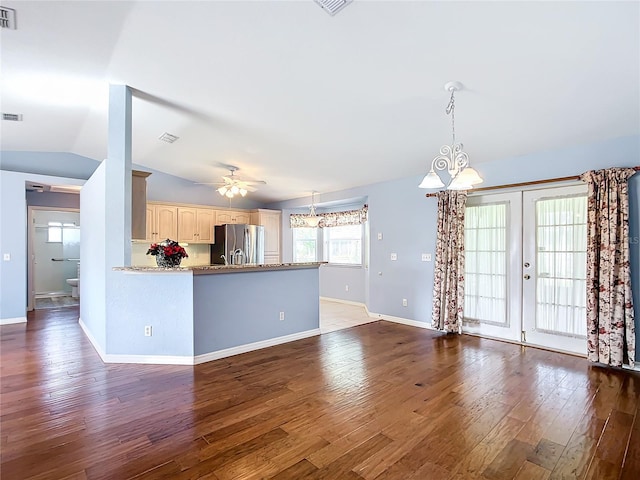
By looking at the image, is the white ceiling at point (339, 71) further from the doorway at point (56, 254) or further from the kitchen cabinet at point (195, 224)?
the doorway at point (56, 254)

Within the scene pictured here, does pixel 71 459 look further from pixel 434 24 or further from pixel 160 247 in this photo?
pixel 434 24

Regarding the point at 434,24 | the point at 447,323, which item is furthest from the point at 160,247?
the point at 447,323

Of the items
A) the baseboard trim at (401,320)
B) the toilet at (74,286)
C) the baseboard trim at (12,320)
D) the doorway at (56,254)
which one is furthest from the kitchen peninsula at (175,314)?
the doorway at (56,254)

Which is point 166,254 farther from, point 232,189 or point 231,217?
point 231,217

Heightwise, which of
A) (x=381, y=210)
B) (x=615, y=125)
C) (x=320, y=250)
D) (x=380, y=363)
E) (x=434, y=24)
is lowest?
(x=380, y=363)

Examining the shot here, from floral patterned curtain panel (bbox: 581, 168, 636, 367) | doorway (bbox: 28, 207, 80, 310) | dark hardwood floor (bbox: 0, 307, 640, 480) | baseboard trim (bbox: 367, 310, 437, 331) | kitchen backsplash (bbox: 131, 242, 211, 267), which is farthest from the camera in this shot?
doorway (bbox: 28, 207, 80, 310)

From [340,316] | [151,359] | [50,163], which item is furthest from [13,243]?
[340,316]

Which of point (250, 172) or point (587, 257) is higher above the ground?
point (250, 172)

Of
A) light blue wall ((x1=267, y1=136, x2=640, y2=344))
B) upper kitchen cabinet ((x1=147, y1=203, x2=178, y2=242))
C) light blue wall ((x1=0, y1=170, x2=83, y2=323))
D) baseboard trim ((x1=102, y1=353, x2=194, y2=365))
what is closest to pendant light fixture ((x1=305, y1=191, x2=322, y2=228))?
light blue wall ((x1=267, y1=136, x2=640, y2=344))

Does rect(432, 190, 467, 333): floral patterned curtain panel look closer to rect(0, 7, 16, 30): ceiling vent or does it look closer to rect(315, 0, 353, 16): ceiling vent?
rect(315, 0, 353, 16): ceiling vent

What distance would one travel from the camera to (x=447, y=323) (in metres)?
5.04

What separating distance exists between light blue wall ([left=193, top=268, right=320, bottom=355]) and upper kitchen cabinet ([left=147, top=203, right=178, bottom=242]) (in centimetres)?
343

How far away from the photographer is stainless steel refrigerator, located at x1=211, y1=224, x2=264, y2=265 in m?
7.28

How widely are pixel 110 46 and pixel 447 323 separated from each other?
5214mm
